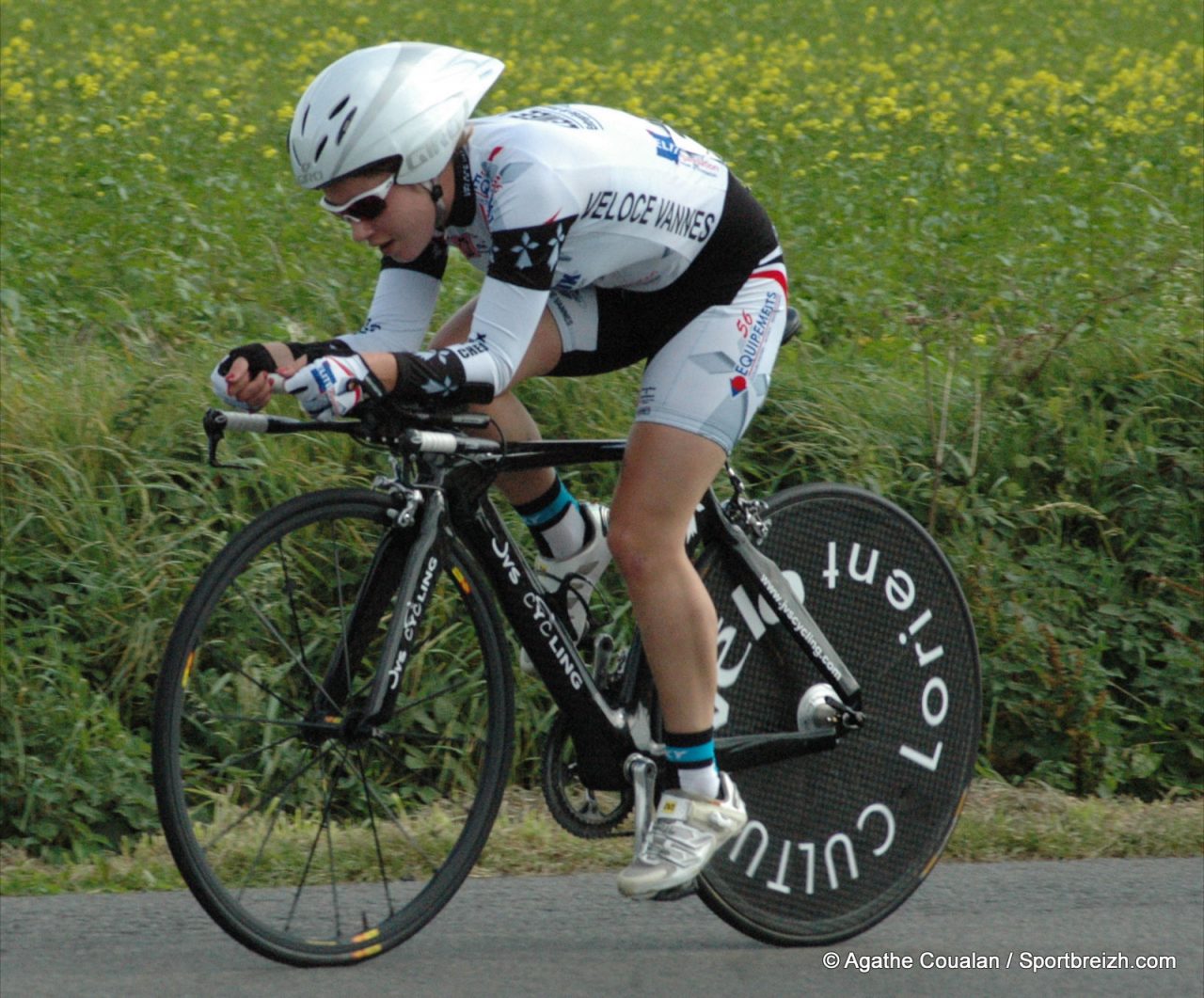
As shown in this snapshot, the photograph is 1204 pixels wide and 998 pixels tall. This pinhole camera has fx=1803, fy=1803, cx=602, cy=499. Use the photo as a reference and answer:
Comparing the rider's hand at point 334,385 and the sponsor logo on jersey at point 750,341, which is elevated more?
the sponsor logo on jersey at point 750,341

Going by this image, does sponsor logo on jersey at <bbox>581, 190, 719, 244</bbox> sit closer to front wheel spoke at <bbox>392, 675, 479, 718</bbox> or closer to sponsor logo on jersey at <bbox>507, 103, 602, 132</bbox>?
sponsor logo on jersey at <bbox>507, 103, 602, 132</bbox>

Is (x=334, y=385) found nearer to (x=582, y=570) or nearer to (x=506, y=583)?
(x=506, y=583)

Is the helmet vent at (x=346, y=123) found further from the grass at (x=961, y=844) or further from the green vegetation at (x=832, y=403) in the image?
the green vegetation at (x=832, y=403)

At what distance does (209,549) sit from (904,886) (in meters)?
2.32

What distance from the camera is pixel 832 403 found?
20.0 ft

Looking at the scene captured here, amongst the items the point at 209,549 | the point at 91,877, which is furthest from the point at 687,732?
the point at 209,549

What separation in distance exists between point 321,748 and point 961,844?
1940 millimetres

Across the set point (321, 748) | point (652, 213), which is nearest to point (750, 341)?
point (652, 213)

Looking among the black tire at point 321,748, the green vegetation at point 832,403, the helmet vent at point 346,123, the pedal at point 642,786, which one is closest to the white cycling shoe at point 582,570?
the black tire at point 321,748

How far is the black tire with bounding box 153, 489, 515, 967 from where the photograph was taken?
348 cm

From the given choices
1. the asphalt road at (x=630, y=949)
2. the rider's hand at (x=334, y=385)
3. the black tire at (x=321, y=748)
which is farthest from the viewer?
the asphalt road at (x=630, y=949)

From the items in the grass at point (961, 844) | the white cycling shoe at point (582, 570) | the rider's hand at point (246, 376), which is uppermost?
the rider's hand at point (246, 376)

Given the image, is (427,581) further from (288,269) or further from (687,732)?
(288,269)

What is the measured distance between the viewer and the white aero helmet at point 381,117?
11.0 feet
